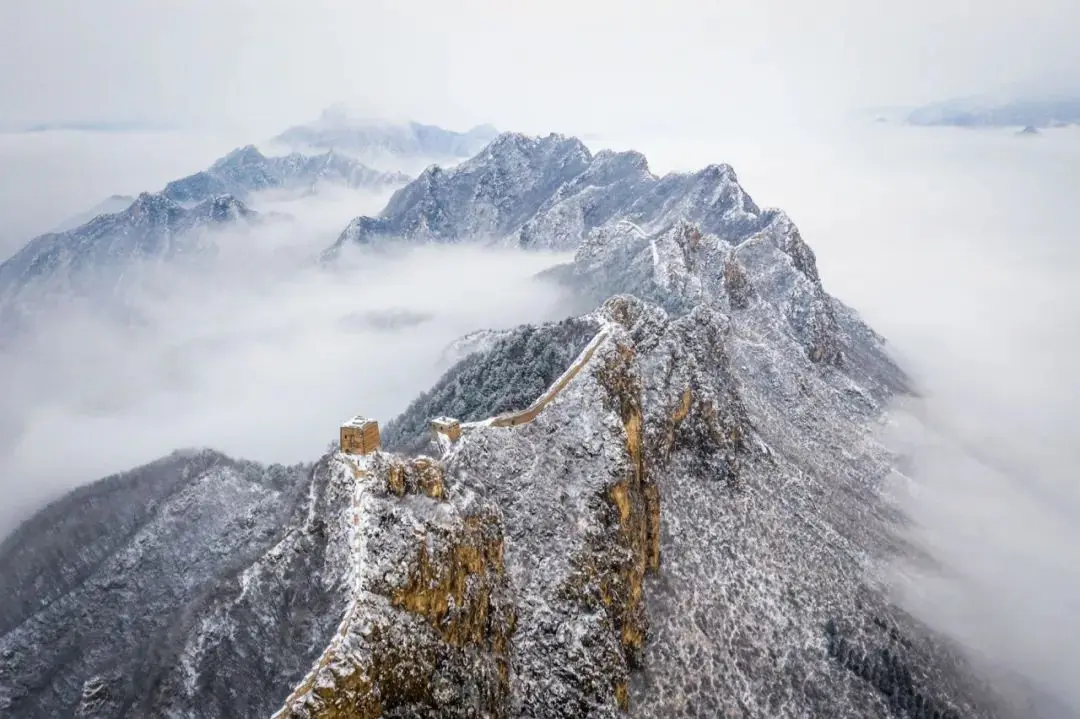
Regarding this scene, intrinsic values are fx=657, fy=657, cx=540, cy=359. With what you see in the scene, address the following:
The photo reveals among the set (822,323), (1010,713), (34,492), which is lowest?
(1010,713)

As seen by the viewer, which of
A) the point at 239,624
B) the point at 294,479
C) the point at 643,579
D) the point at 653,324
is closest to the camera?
the point at 239,624

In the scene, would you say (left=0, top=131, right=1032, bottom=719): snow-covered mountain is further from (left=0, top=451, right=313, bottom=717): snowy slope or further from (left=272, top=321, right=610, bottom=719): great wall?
(left=0, top=451, right=313, bottom=717): snowy slope

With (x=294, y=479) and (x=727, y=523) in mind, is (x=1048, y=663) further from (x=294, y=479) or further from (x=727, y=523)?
(x=294, y=479)

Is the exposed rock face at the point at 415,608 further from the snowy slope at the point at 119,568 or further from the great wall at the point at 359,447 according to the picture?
the snowy slope at the point at 119,568

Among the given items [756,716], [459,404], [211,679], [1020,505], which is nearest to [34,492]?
[459,404]

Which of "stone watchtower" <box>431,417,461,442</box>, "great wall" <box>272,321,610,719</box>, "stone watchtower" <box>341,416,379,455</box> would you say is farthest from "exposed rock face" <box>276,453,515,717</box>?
"stone watchtower" <box>431,417,461,442</box>

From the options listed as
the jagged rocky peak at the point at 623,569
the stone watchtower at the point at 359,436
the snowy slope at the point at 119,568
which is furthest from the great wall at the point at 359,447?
the snowy slope at the point at 119,568

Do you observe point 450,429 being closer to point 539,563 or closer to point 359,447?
point 359,447
